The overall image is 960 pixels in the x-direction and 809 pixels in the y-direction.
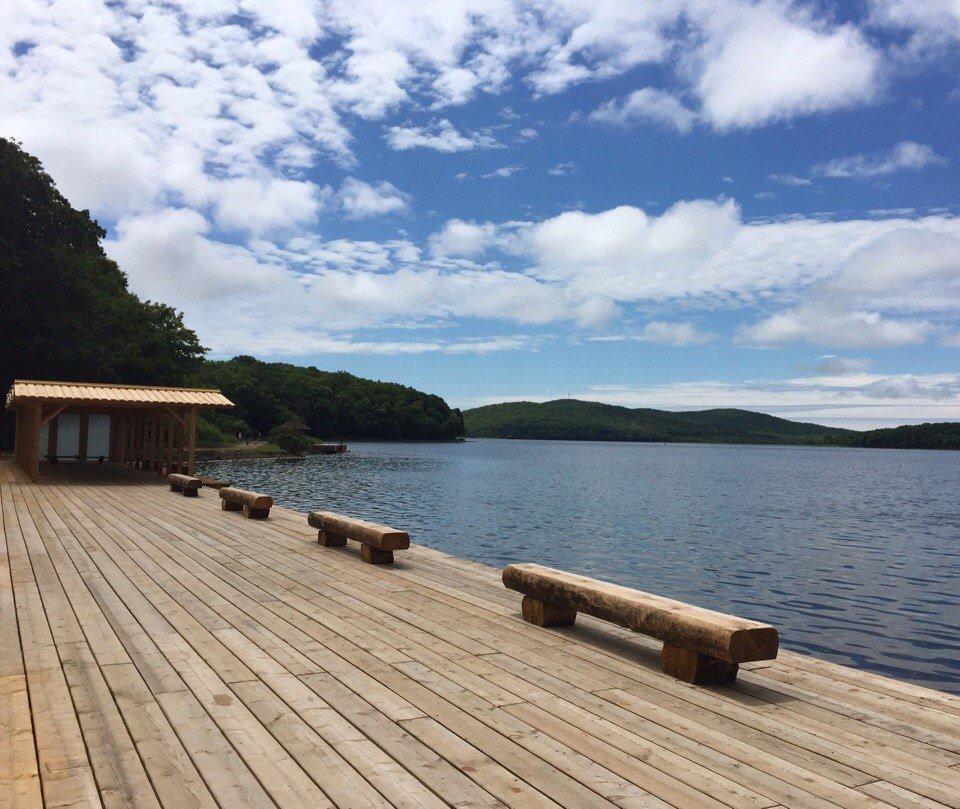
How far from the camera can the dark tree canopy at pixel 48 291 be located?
112 ft

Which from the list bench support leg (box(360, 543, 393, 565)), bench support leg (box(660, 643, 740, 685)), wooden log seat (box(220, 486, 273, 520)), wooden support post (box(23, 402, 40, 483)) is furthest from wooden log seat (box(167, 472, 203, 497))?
bench support leg (box(660, 643, 740, 685))

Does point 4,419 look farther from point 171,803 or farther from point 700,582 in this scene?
point 171,803

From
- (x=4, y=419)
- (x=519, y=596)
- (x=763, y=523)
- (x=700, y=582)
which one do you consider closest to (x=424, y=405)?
(x=4, y=419)

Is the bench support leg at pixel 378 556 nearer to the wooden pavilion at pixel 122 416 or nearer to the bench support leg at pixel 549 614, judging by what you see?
the bench support leg at pixel 549 614

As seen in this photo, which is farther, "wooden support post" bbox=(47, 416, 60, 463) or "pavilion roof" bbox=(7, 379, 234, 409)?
"wooden support post" bbox=(47, 416, 60, 463)

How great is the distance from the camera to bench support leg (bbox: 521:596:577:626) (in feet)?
19.9

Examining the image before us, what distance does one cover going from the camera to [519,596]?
7.26 meters

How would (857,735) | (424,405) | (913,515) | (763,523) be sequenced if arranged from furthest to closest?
(424,405) < (913,515) < (763,523) < (857,735)

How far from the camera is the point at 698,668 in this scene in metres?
4.71

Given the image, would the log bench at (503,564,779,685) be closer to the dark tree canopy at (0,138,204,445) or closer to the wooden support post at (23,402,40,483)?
the wooden support post at (23,402,40,483)

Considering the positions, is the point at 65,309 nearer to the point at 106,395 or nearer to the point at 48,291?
the point at 48,291

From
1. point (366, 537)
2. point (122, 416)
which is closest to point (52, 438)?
point (122, 416)

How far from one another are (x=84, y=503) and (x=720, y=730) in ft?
45.6

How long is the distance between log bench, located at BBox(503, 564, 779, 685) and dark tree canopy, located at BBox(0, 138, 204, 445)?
35.7 metres
